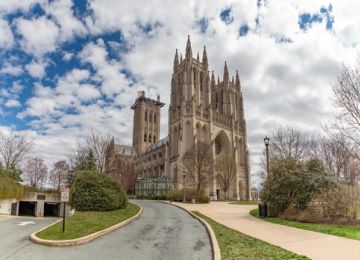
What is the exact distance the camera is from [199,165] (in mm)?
47844

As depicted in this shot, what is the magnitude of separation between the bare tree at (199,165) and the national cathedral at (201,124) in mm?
3199

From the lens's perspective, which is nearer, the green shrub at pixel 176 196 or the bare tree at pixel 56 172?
the green shrub at pixel 176 196

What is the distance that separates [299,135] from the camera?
3588cm

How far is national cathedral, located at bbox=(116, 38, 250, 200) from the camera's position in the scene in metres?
61.4

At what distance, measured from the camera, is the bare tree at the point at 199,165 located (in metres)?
47.5

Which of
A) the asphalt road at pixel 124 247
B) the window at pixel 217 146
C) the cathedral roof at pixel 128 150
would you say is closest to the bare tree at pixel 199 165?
the window at pixel 217 146

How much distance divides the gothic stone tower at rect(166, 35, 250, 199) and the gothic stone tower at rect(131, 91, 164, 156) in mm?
32675

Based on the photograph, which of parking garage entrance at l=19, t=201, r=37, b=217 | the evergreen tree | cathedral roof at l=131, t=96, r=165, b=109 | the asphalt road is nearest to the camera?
the asphalt road

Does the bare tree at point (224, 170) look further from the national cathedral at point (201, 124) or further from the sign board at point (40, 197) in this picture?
the sign board at point (40, 197)

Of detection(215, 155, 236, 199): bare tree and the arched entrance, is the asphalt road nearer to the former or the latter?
detection(215, 155, 236, 199): bare tree

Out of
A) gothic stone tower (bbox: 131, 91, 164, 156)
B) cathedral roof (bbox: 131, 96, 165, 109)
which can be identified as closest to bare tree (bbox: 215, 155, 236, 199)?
gothic stone tower (bbox: 131, 91, 164, 156)

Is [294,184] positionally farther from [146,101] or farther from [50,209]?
[146,101]

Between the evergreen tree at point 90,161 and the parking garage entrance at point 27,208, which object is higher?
the evergreen tree at point 90,161

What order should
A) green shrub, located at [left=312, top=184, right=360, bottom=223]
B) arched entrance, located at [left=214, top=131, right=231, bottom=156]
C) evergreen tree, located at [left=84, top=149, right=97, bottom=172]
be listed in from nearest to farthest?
green shrub, located at [left=312, top=184, right=360, bottom=223] → evergreen tree, located at [left=84, top=149, right=97, bottom=172] → arched entrance, located at [left=214, top=131, right=231, bottom=156]
